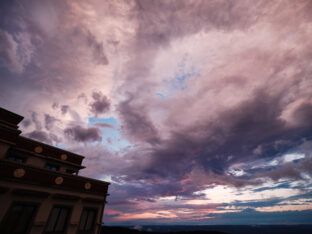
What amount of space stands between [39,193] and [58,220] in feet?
11.3

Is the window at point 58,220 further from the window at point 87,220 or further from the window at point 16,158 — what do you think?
the window at point 16,158

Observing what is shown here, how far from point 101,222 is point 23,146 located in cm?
1258

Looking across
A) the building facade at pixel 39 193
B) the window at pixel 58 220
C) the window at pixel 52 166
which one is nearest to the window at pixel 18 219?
the building facade at pixel 39 193

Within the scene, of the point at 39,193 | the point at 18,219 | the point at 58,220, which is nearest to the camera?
the point at 18,219

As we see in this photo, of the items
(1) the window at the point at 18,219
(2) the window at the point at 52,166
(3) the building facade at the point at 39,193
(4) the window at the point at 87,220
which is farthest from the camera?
(2) the window at the point at 52,166

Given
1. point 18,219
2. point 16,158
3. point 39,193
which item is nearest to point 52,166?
point 16,158

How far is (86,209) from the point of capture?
691 inches

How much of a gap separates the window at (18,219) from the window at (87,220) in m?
4.96

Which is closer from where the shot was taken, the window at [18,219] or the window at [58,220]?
the window at [18,219]

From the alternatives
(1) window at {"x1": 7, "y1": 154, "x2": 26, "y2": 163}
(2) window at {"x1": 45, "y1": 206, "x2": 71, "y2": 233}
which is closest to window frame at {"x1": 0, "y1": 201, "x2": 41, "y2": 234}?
(2) window at {"x1": 45, "y1": 206, "x2": 71, "y2": 233}

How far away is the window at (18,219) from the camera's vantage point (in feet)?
40.3

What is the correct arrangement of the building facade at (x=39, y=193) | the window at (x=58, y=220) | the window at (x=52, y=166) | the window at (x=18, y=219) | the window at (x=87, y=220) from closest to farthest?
the window at (x=18, y=219) < the building facade at (x=39, y=193) < the window at (x=58, y=220) < the window at (x=87, y=220) < the window at (x=52, y=166)

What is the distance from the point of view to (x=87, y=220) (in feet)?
56.9

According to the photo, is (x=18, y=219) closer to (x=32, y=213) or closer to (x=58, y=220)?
(x=32, y=213)
